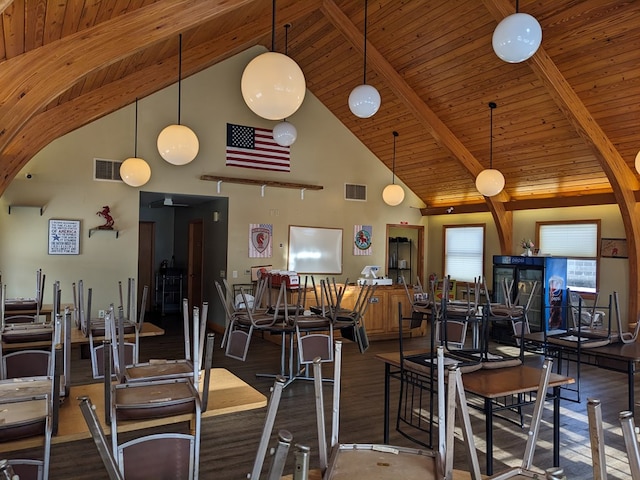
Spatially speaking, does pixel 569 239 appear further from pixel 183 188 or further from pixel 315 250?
pixel 183 188

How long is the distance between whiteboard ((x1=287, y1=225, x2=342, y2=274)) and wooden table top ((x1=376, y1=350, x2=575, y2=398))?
572 cm

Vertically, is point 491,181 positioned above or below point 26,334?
above

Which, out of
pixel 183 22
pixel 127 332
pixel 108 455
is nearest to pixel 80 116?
pixel 183 22

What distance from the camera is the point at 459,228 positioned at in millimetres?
9680

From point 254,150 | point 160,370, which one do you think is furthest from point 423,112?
point 160,370

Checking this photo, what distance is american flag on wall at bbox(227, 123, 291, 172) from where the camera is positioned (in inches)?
Result: 314

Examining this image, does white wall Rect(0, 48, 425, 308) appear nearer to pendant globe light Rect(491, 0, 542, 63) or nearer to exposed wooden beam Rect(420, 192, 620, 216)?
exposed wooden beam Rect(420, 192, 620, 216)

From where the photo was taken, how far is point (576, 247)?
767 cm

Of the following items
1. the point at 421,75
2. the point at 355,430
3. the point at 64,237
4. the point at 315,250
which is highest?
the point at 421,75

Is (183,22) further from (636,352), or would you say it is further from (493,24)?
(636,352)

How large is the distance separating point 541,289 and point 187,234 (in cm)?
679

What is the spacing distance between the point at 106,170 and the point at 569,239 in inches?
287

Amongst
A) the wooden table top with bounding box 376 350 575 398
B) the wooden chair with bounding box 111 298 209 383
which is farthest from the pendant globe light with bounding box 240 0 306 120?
the wooden table top with bounding box 376 350 575 398

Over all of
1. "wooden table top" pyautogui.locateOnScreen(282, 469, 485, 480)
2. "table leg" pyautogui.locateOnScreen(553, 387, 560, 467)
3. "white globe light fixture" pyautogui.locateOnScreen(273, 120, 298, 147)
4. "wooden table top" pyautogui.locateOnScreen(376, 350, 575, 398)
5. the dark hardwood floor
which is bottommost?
the dark hardwood floor
